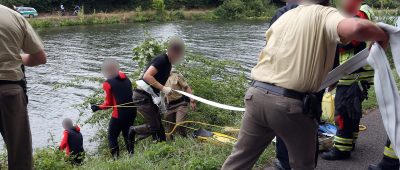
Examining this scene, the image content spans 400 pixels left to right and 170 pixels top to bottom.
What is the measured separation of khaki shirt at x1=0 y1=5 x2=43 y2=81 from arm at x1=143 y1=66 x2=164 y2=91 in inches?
77.8

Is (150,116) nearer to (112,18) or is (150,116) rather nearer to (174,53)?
(174,53)

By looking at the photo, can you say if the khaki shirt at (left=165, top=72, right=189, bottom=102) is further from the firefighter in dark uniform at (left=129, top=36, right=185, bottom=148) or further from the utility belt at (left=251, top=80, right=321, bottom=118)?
the utility belt at (left=251, top=80, right=321, bottom=118)

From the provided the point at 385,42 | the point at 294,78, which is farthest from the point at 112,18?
the point at 385,42

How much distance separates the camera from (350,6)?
3.96 meters

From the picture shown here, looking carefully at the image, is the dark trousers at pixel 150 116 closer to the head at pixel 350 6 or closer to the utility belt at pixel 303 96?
the head at pixel 350 6

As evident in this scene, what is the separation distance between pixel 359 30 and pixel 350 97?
226 cm

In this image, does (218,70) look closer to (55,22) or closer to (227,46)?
(227,46)

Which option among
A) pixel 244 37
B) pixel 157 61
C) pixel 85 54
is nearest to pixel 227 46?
pixel 244 37

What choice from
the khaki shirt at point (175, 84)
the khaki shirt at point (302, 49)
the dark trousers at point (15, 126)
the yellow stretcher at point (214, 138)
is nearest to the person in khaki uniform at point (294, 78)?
the khaki shirt at point (302, 49)

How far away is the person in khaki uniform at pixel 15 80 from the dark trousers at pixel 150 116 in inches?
85.9

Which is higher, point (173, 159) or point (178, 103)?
point (173, 159)

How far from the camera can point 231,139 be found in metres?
5.61

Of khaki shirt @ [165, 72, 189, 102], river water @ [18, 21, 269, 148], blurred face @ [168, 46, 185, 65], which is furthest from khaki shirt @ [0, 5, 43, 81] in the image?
river water @ [18, 21, 269, 148]

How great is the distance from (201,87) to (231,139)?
2.99m
